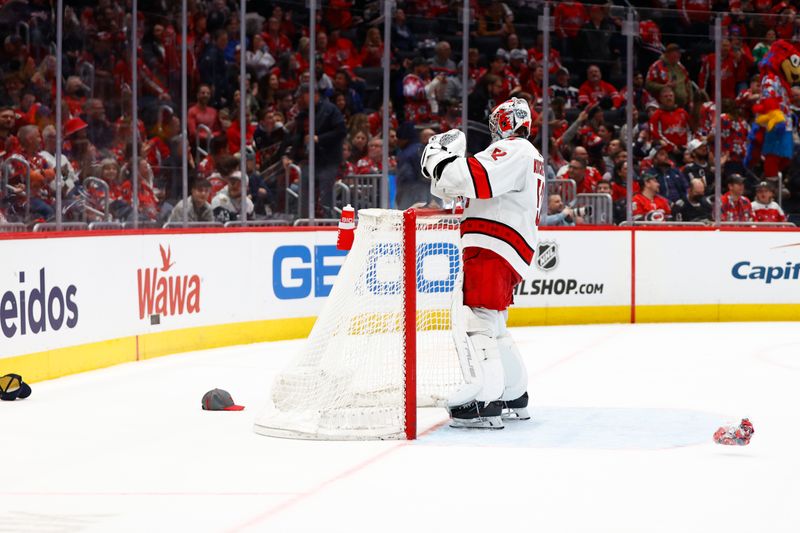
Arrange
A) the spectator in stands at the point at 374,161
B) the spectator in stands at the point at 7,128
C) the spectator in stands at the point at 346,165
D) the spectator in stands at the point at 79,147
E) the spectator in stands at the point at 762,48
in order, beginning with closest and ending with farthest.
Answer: the spectator in stands at the point at 7,128, the spectator in stands at the point at 79,147, the spectator in stands at the point at 346,165, the spectator in stands at the point at 374,161, the spectator in stands at the point at 762,48

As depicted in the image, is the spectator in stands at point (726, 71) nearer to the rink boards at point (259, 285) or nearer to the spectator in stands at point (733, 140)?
the spectator in stands at point (733, 140)

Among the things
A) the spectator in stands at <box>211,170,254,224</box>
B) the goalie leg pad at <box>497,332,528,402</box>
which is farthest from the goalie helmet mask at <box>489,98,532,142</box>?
the spectator in stands at <box>211,170,254,224</box>

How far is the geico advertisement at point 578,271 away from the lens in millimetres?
10891

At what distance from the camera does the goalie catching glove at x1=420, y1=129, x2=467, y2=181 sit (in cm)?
505

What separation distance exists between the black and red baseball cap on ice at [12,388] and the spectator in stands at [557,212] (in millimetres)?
5669

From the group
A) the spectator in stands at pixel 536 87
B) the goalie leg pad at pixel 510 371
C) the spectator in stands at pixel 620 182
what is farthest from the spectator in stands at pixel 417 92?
the goalie leg pad at pixel 510 371

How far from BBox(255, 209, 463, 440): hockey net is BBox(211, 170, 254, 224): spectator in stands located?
14.1ft

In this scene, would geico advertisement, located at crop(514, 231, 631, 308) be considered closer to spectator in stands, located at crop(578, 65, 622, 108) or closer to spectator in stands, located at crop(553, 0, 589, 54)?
spectator in stands, located at crop(578, 65, 622, 108)

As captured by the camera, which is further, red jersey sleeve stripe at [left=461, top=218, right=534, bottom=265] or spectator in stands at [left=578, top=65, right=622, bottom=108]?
spectator in stands at [left=578, top=65, right=622, bottom=108]

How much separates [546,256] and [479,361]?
575cm

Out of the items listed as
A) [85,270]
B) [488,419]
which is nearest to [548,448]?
[488,419]

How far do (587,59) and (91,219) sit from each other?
4858 millimetres

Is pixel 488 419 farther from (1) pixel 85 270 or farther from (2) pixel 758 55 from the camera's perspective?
(2) pixel 758 55

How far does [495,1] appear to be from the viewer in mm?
10914
